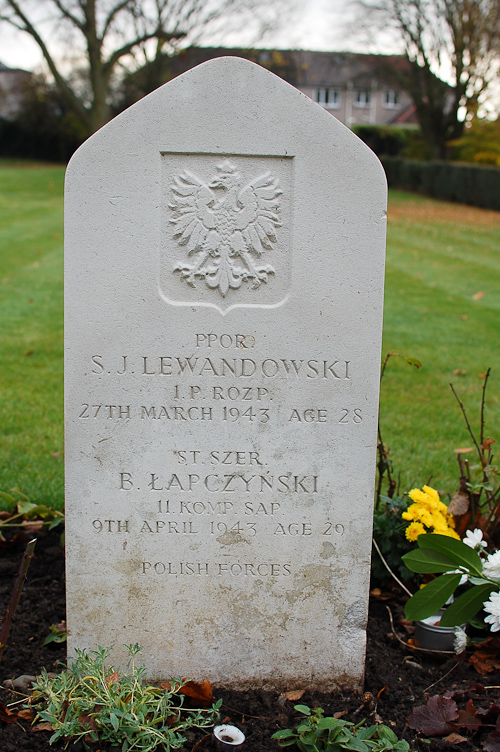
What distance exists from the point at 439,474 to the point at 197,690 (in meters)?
2.35

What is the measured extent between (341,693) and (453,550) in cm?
73

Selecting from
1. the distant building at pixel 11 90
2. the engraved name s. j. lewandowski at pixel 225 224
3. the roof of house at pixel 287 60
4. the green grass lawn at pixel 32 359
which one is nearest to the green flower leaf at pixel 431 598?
the engraved name s. j. lewandowski at pixel 225 224

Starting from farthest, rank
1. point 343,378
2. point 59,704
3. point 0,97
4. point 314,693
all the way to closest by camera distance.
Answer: point 0,97
point 314,693
point 343,378
point 59,704

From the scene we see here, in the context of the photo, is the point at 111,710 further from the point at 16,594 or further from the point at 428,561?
the point at 428,561

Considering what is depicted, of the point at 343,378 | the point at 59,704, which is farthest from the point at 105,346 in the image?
the point at 59,704

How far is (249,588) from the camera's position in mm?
2717

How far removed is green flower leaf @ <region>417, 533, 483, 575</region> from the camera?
8.79 ft

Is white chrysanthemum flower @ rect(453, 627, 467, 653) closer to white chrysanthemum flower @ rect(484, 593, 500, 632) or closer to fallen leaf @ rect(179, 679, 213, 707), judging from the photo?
white chrysanthemum flower @ rect(484, 593, 500, 632)

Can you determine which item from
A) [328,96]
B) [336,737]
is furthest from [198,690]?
[328,96]

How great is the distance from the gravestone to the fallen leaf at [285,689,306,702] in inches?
1.3

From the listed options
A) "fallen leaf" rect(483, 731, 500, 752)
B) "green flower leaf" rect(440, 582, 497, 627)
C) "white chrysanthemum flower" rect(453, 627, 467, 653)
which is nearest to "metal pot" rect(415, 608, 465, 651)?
"white chrysanthemum flower" rect(453, 627, 467, 653)

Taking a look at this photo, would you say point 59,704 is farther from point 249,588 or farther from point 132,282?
point 132,282

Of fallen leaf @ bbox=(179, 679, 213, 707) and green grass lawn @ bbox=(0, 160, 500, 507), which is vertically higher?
green grass lawn @ bbox=(0, 160, 500, 507)

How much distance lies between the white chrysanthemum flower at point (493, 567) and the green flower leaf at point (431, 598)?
0.16 metres
